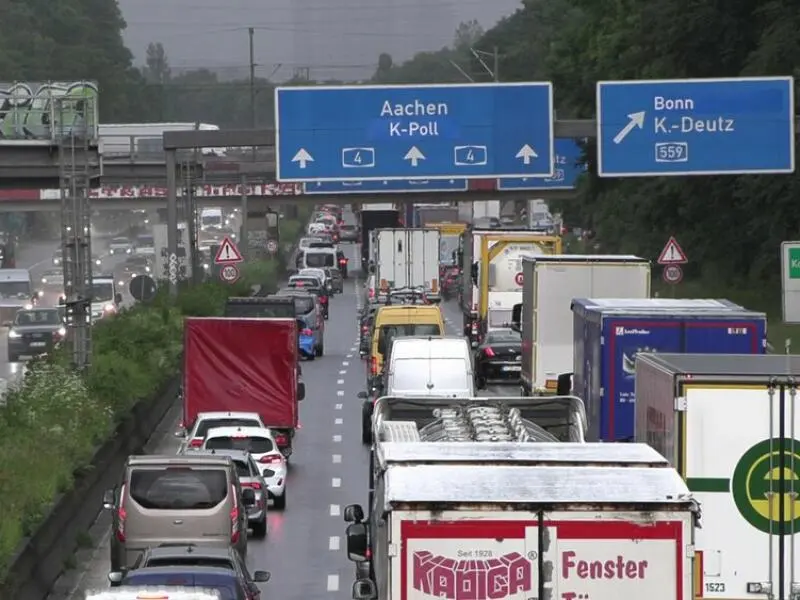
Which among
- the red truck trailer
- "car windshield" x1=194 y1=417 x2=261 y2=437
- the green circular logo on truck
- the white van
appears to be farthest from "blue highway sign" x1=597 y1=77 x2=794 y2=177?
the green circular logo on truck

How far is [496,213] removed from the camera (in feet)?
411

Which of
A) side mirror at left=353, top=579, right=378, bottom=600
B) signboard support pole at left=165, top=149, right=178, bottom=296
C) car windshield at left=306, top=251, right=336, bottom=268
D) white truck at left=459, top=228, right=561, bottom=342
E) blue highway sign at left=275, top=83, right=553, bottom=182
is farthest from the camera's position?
car windshield at left=306, top=251, right=336, bottom=268

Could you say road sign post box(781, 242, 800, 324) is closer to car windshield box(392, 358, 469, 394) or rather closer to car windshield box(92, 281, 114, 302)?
car windshield box(392, 358, 469, 394)

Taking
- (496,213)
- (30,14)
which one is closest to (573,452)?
(496,213)

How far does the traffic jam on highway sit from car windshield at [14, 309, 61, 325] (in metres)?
7.84

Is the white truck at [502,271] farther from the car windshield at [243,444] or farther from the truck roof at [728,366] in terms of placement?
the truck roof at [728,366]

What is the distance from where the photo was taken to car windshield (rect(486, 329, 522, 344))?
156 feet

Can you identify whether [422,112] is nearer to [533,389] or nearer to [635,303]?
[533,389]

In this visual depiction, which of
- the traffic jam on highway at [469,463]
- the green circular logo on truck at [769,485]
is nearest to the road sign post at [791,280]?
the traffic jam on highway at [469,463]

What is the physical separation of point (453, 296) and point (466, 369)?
58875 millimetres

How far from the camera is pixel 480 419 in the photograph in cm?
1747

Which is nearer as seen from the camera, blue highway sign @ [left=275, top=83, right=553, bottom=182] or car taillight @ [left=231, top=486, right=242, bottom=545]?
car taillight @ [left=231, top=486, right=242, bottom=545]

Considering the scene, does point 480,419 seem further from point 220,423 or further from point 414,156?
point 414,156

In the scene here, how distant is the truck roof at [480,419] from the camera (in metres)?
16.6
